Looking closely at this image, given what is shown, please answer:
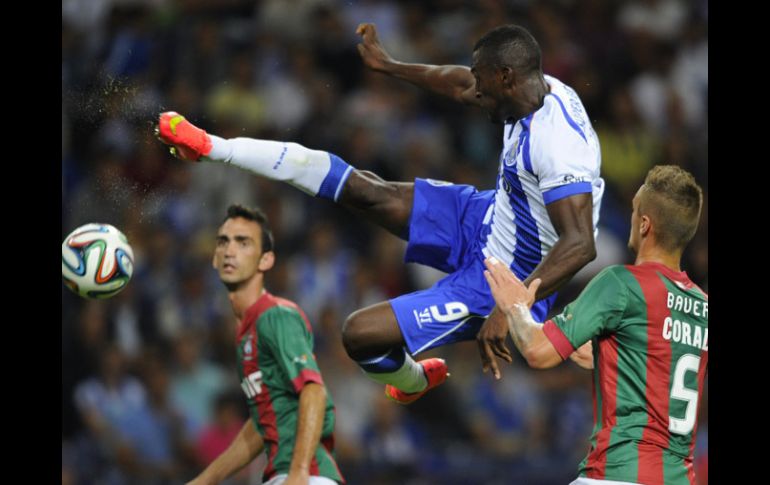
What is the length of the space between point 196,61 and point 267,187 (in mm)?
1413

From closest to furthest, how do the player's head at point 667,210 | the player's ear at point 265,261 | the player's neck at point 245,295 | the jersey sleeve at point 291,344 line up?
the player's head at point 667,210
the jersey sleeve at point 291,344
the player's neck at point 245,295
the player's ear at point 265,261

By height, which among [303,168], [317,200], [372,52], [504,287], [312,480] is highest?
[372,52]

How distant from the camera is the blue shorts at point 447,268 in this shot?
5.00 meters

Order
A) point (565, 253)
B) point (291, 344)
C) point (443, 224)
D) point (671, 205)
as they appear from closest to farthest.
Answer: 1. point (671, 205)
2. point (565, 253)
3. point (443, 224)
4. point (291, 344)

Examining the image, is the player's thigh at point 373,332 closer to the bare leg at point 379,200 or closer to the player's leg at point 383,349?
the player's leg at point 383,349

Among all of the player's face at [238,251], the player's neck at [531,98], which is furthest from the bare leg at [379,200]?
the player's face at [238,251]

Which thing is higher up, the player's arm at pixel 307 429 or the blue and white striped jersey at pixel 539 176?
the blue and white striped jersey at pixel 539 176

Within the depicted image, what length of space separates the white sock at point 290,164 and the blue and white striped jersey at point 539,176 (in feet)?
2.59

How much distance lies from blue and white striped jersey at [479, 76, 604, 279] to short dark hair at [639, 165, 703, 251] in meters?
0.65

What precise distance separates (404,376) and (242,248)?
127 centimetres

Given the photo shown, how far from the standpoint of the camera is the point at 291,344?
18.1ft

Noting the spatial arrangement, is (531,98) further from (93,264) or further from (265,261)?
(93,264)

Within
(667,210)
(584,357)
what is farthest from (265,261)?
(667,210)
